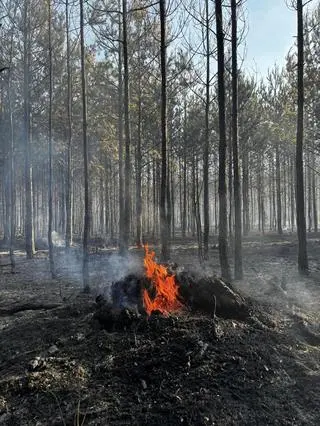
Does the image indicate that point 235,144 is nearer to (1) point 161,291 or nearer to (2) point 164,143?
(2) point 164,143

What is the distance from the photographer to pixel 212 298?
20.8 ft

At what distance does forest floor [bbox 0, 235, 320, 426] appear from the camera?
4055mm

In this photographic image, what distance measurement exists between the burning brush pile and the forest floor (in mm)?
270

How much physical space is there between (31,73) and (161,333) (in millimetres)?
17399

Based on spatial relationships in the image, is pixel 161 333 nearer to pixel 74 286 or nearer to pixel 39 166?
pixel 74 286

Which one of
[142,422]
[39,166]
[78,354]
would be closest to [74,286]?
[78,354]

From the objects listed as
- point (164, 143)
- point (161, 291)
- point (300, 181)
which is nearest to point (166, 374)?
point (161, 291)

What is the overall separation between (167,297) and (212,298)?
2.19ft

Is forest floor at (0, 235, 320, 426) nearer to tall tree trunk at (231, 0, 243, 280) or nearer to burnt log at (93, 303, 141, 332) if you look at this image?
burnt log at (93, 303, 141, 332)

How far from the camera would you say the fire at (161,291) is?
6203 mm

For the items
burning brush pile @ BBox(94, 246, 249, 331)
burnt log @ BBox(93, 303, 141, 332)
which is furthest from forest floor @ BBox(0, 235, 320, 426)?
burning brush pile @ BBox(94, 246, 249, 331)

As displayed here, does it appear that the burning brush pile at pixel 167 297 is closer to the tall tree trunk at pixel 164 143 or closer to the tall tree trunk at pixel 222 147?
the tall tree trunk at pixel 222 147

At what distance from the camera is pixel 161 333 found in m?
5.51

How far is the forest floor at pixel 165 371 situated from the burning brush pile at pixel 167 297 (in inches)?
10.6
